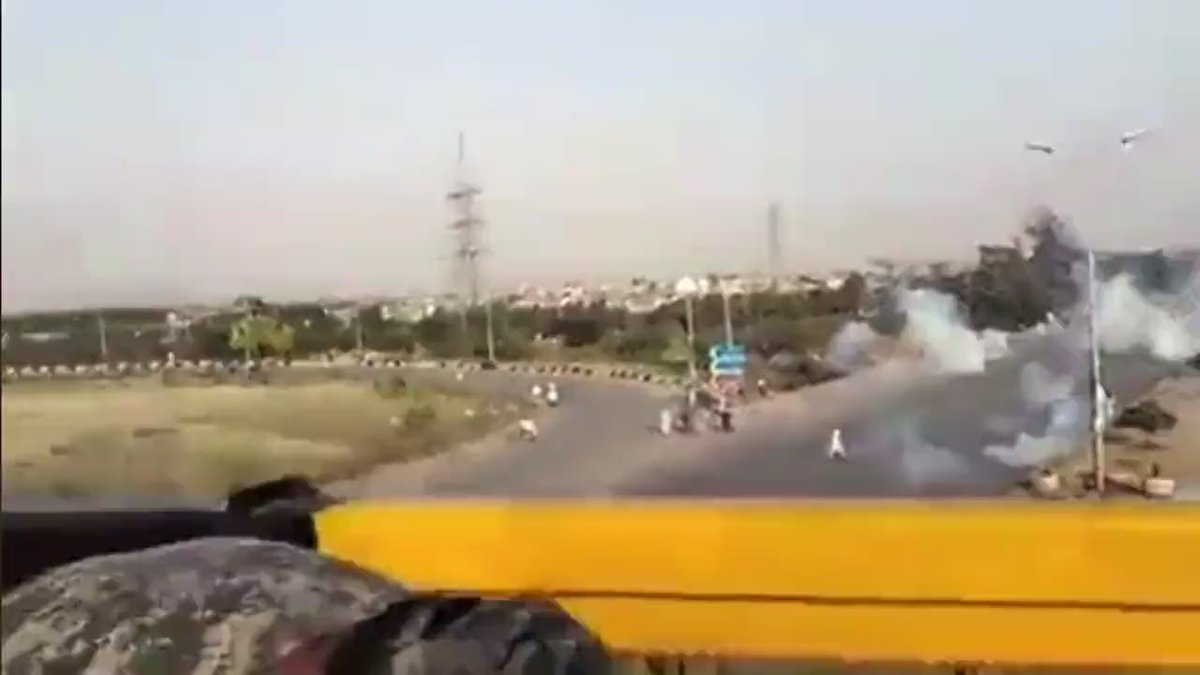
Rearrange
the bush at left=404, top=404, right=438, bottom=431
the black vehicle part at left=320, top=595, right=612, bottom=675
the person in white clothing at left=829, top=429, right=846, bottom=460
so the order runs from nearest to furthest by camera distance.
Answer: the black vehicle part at left=320, top=595, right=612, bottom=675 → the person in white clothing at left=829, top=429, right=846, bottom=460 → the bush at left=404, top=404, right=438, bottom=431

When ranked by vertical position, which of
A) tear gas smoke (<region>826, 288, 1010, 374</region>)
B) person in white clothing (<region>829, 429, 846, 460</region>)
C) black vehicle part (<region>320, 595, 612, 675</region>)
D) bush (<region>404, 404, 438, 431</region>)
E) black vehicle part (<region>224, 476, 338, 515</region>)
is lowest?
black vehicle part (<region>320, 595, 612, 675</region>)

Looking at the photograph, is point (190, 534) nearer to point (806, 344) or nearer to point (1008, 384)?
point (806, 344)

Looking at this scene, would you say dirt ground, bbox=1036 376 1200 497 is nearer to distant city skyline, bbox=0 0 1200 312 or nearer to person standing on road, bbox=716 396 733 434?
distant city skyline, bbox=0 0 1200 312

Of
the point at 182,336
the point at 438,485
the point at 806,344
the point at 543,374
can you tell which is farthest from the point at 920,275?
the point at 182,336

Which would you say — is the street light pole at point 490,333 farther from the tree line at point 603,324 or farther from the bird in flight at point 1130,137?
the bird in flight at point 1130,137

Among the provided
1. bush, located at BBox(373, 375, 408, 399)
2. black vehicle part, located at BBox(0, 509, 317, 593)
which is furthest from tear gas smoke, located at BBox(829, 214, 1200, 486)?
black vehicle part, located at BBox(0, 509, 317, 593)

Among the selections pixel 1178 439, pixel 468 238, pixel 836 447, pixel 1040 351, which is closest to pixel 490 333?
pixel 468 238

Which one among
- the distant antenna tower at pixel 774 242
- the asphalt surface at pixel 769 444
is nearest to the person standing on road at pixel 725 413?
the asphalt surface at pixel 769 444
